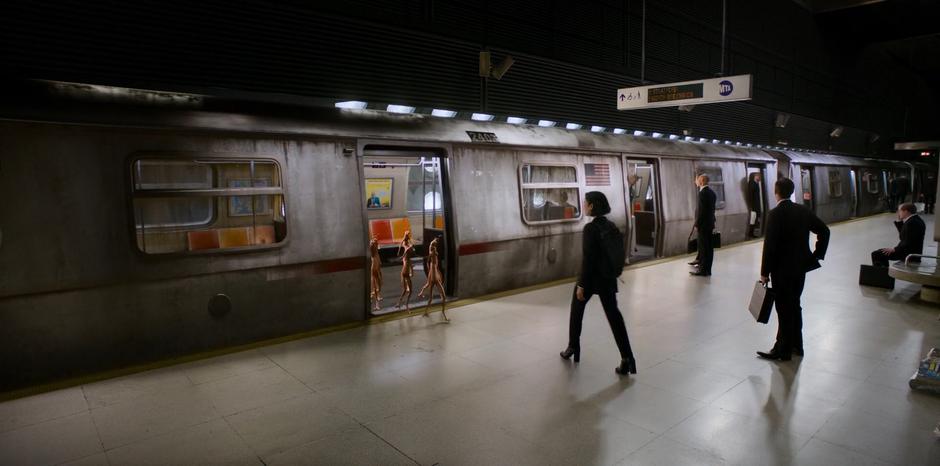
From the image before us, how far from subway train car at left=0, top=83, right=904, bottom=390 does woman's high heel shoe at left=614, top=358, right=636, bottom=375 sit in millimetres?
2884

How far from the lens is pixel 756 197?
14.1 meters

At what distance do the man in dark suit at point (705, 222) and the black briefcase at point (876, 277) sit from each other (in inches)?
84.4

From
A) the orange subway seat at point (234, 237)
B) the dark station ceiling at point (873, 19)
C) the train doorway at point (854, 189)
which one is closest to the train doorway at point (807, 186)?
the train doorway at point (854, 189)

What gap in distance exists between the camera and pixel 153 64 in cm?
515

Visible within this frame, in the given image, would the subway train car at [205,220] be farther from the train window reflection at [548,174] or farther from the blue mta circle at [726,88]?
the blue mta circle at [726,88]

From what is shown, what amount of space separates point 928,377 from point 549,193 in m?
5.19

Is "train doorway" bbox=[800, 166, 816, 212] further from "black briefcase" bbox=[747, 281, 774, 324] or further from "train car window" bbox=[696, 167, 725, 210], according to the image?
"black briefcase" bbox=[747, 281, 774, 324]

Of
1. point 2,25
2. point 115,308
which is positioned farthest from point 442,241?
point 2,25

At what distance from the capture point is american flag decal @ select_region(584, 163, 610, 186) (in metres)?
8.96

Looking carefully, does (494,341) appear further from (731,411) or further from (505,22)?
(505,22)

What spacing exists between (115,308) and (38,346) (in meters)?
0.57

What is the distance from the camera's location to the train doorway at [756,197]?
13.4 metres

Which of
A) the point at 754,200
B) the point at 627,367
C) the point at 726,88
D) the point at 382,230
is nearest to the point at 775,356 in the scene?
the point at 627,367

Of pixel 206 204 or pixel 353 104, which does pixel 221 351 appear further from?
pixel 353 104
